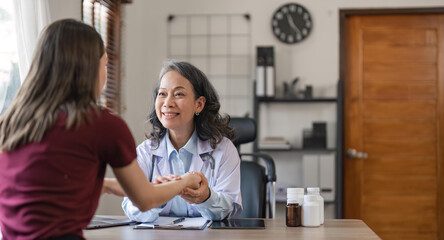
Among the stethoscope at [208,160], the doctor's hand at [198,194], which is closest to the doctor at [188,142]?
the stethoscope at [208,160]

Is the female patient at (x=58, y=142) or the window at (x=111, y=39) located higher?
the window at (x=111, y=39)

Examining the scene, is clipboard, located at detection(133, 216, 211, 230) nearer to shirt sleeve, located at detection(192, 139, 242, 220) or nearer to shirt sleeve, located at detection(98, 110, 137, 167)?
shirt sleeve, located at detection(192, 139, 242, 220)

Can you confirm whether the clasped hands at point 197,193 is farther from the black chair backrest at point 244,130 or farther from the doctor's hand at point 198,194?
the black chair backrest at point 244,130

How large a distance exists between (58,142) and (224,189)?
1.02 metres

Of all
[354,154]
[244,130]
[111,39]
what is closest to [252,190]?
[244,130]

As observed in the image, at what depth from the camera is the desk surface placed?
66.9 inches

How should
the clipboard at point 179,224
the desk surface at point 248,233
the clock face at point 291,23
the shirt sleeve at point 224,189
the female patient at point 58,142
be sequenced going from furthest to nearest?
the clock face at point 291,23
the shirt sleeve at point 224,189
the clipboard at point 179,224
the desk surface at point 248,233
the female patient at point 58,142

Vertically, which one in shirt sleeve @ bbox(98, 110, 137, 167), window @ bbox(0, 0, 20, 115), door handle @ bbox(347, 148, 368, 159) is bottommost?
door handle @ bbox(347, 148, 368, 159)

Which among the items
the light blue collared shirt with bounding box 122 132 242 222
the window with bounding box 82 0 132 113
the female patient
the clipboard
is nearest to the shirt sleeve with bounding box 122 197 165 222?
the clipboard

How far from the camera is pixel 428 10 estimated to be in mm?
4461

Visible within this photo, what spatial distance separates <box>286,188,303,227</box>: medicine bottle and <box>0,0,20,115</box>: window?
1.25 m

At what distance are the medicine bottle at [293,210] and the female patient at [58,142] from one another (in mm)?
748

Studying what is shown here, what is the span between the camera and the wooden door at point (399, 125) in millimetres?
4504

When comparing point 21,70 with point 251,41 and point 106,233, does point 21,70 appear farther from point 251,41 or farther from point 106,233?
point 251,41
